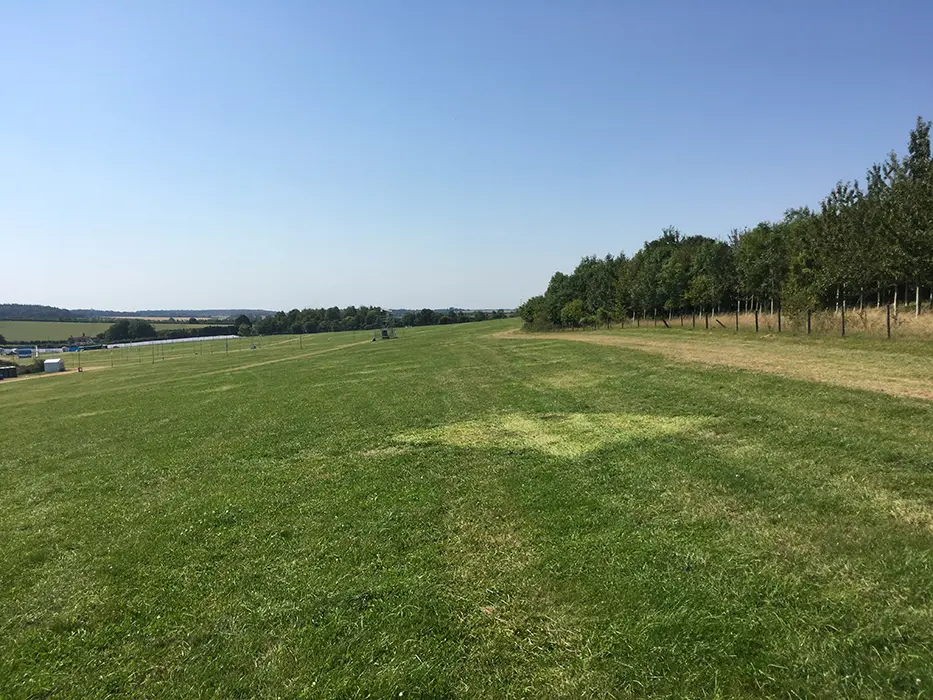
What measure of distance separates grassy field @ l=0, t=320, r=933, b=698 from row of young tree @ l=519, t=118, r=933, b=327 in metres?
19.9

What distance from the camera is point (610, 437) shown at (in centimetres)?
992

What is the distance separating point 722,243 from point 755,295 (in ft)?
23.6

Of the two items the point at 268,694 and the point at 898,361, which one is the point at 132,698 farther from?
the point at 898,361

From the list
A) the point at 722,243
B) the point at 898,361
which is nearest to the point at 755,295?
the point at 722,243

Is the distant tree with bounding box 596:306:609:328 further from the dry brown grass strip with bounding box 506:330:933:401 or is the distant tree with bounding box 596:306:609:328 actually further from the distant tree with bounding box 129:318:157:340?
the distant tree with bounding box 129:318:157:340

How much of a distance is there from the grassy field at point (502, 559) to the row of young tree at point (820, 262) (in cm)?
1995

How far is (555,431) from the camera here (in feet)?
35.6

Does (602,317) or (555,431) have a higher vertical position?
(602,317)

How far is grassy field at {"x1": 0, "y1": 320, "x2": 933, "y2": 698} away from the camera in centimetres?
369

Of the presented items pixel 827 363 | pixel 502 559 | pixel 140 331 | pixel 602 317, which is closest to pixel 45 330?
pixel 140 331

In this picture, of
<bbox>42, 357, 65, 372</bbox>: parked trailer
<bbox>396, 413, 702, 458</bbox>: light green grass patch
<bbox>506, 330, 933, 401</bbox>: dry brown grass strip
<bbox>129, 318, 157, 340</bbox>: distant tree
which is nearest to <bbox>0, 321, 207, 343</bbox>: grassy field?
<bbox>129, 318, 157, 340</bbox>: distant tree

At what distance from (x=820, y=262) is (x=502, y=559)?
121ft

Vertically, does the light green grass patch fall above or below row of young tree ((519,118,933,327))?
below

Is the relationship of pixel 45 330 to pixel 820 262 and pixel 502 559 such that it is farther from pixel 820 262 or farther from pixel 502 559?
pixel 502 559
